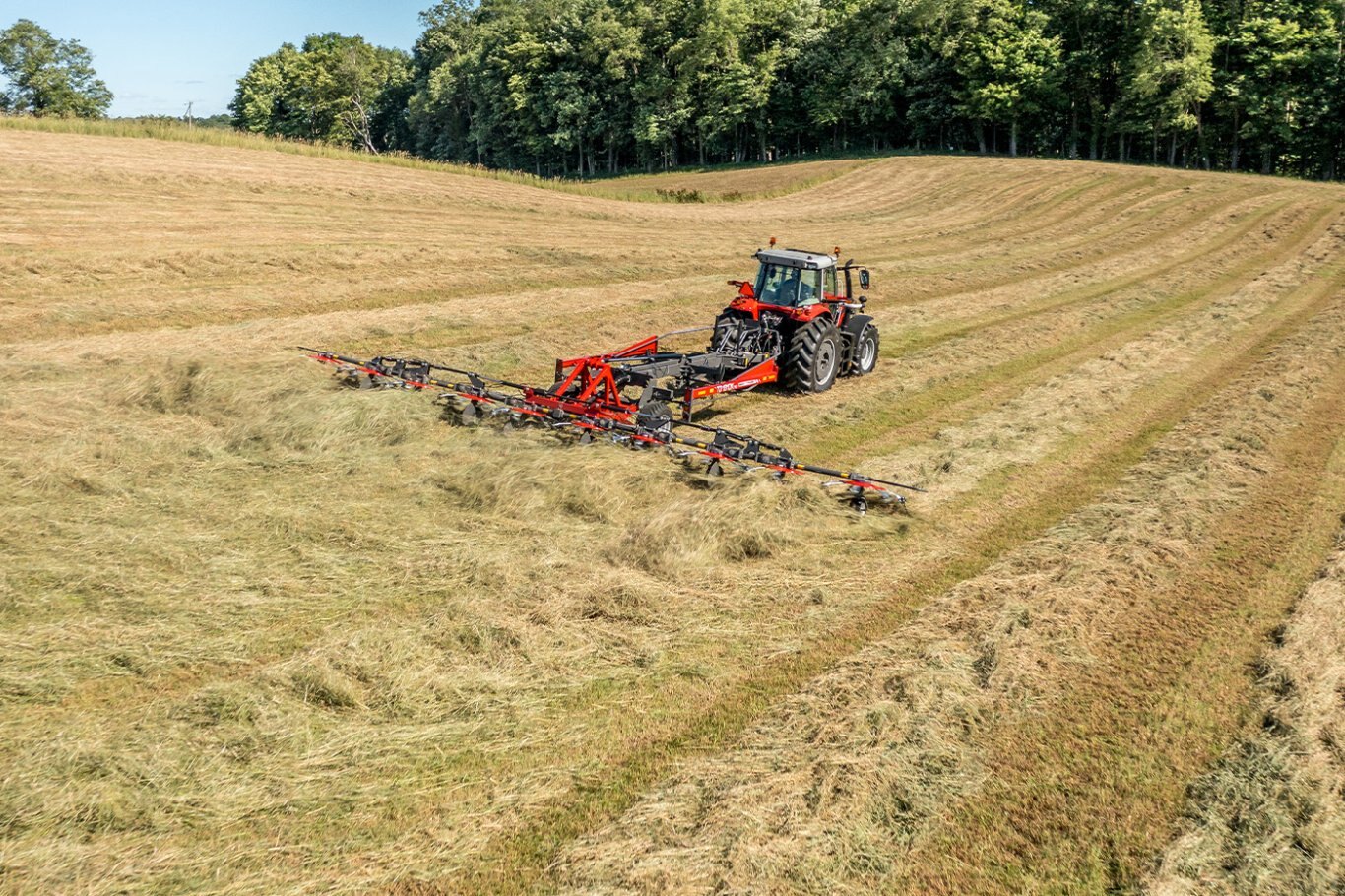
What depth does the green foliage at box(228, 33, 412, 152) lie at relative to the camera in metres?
91.6

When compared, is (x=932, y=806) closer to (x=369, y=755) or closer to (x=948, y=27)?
(x=369, y=755)

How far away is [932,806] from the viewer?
509 centimetres

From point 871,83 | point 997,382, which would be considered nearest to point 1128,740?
point 997,382

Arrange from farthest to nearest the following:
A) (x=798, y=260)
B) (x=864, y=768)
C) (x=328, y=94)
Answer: (x=328, y=94) → (x=798, y=260) → (x=864, y=768)

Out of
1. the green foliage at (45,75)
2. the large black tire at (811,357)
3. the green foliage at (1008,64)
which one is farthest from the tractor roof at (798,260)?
the green foliage at (45,75)

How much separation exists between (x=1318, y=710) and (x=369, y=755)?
578 centimetres

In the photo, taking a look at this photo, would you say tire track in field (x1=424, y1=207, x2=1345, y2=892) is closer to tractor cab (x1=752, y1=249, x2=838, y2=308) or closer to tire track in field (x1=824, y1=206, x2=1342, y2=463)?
tire track in field (x1=824, y1=206, x2=1342, y2=463)

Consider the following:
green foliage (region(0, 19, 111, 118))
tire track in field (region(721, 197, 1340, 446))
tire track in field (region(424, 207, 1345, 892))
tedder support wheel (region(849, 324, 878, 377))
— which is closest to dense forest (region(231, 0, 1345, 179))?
green foliage (region(0, 19, 111, 118))

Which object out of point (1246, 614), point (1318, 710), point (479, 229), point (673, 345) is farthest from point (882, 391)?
point (479, 229)

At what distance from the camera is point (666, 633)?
6.91m

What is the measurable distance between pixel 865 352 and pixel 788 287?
6.68 feet

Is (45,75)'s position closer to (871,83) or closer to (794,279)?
(871,83)

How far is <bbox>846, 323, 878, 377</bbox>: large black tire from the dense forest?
47680mm

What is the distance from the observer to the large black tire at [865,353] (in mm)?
14820
